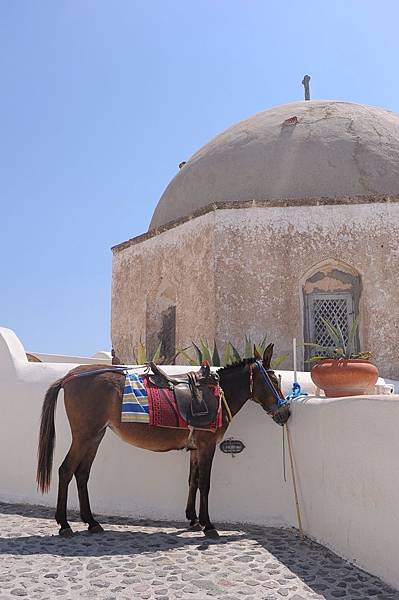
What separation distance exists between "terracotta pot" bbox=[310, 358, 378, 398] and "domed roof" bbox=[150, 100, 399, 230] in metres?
5.03

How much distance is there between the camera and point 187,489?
5.44 m

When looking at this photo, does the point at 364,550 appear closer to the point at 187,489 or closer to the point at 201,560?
the point at 201,560

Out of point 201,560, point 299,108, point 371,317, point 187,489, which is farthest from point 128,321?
point 201,560

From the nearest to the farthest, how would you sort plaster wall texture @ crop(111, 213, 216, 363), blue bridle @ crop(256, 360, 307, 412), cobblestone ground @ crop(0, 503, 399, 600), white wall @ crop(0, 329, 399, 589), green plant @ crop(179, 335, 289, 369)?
1. cobblestone ground @ crop(0, 503, 399, 600)
2. white wall @ crop(0, 329, 399, 589)
3. blue bridle @ crop(256, 360, 307, 412)
4. green plant @ crop(179, 335, 289, 369)
5. plaster wall texture @ crop(111, 213, 216, 363)

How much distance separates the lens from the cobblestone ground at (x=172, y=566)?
3510mm

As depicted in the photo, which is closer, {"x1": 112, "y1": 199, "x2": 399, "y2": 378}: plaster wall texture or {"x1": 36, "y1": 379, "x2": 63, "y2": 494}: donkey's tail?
{"x1": 36, "y1": 379, "x2": 63, "y2": 494}: donkey's tail

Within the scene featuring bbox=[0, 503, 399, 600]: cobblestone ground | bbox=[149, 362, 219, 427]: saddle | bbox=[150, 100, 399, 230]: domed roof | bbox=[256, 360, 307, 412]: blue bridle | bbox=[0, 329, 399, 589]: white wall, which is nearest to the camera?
bbox=[0, 503, 399, 600]: cobblestone ground

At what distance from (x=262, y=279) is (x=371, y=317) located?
6.02ft

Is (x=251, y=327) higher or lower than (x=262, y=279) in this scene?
lower

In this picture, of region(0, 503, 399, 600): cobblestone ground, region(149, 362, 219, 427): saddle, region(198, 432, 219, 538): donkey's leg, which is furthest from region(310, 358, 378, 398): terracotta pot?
region(0, 503, 399, 600): cobblestone ground

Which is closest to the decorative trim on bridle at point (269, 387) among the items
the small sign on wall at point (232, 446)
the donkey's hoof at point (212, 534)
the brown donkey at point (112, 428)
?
the brown donkey at point (112, 428)

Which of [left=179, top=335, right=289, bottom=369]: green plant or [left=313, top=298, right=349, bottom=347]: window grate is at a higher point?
[left=313, top=298, right=349, bottom=347]: window grate

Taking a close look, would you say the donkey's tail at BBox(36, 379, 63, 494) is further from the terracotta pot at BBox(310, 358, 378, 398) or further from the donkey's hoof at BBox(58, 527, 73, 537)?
the terracotta pot at BBox(310, 358, 378, 398)

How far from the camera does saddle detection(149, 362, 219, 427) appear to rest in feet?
15.9
